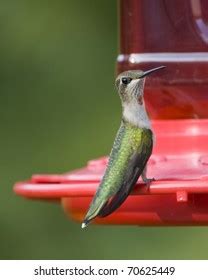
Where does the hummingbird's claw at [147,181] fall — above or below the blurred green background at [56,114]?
below

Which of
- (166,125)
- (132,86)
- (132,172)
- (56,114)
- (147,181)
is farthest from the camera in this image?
(56,114)

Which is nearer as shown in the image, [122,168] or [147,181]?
[147,181]

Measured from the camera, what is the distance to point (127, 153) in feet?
13.3

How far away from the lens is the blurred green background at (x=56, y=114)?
7.57 meters

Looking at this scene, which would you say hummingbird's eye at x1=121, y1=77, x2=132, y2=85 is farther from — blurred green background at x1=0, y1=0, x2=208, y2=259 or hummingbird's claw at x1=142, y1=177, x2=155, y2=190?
blurred green background at x1=0, y1=0, x2=208, y2=259

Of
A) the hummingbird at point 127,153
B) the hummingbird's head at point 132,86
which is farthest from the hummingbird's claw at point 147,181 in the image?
the hummingbird's head at point 132,86

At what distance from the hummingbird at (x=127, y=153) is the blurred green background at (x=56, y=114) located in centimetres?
328

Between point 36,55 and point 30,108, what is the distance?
0.37 metres

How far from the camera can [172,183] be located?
12.3 feet

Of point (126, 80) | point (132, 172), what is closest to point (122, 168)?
point (132, 172)

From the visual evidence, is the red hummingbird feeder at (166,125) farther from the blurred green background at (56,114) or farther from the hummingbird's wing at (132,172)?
the blurred green background at (56,114)

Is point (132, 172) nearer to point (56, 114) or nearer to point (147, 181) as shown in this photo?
point (147, 181)

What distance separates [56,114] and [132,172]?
4.11 meters

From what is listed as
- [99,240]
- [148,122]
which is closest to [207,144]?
[148,122]
